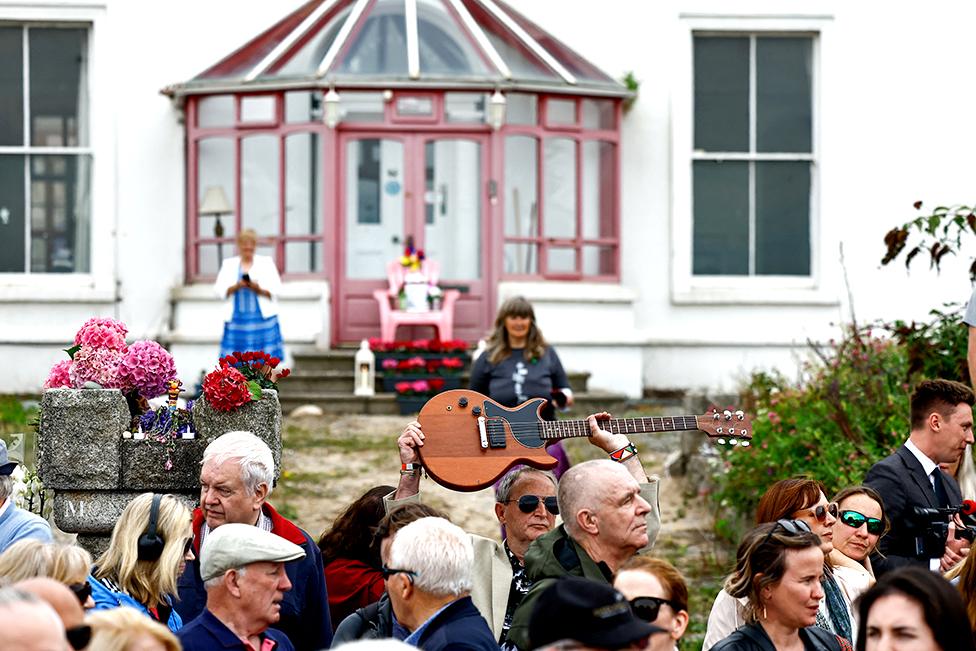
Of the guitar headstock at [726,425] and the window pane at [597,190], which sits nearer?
the guitar headstock at [726,425]

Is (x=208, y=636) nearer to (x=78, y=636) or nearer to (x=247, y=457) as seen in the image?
(x=78, y=636)

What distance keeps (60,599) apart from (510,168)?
13916 millimetres

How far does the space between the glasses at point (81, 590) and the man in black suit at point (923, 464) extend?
3.54 m

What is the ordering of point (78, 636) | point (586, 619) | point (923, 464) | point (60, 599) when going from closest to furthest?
point (586, 619), point (78, 636), point (60, 599), point (923, 464)

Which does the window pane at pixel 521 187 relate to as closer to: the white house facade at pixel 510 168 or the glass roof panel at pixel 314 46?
the white house facade at pixel 510 168

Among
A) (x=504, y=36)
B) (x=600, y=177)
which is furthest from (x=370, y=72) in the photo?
(x=600, y=177)

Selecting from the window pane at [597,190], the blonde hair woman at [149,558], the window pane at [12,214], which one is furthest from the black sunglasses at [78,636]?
the window pane at [12,214]

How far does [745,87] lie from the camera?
18250mm

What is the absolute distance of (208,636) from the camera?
193 inches

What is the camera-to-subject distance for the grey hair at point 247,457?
589cm

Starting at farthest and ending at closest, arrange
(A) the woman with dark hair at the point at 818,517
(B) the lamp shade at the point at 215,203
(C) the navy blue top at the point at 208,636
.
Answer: (B) the lamp shade at the point at 215,203, (A) the woman with dark hair at the point at 818,517, (C) the navy blue top at the point at 208,636

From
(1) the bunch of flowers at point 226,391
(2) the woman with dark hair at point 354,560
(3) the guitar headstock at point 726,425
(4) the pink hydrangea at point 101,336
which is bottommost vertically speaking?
(2) the woman with dark hair at point 354,560

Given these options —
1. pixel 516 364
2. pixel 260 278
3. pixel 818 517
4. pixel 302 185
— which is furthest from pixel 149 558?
pixel 302 185

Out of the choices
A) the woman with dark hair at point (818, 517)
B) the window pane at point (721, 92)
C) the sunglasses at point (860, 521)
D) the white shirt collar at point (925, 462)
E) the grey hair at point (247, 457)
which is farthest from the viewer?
the window pane at point (721, 92)
